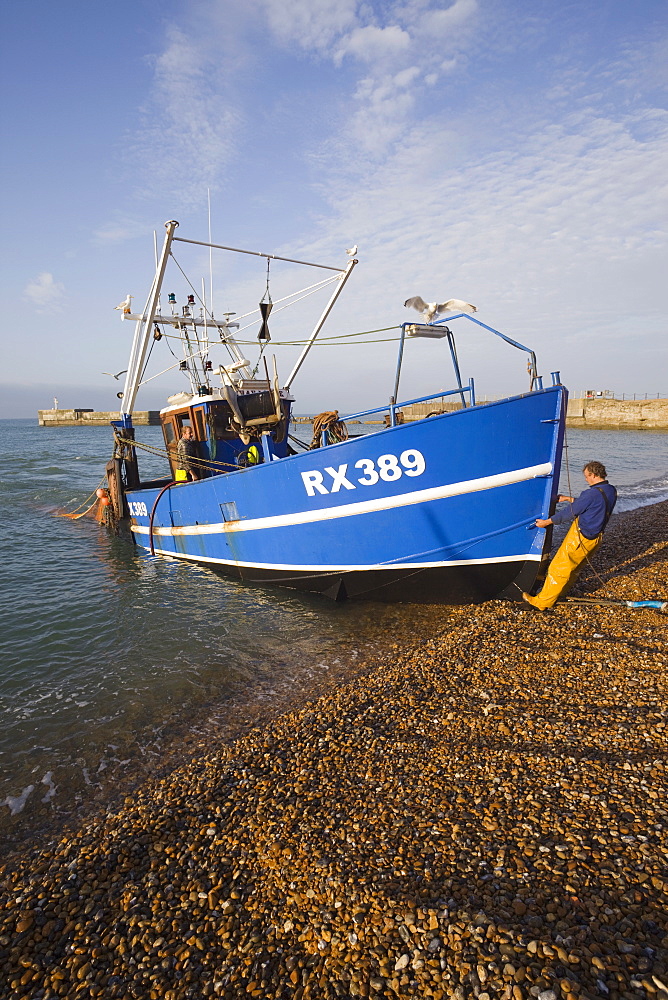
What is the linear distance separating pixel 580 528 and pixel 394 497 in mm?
2549

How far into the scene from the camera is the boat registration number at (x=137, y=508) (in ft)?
42.9

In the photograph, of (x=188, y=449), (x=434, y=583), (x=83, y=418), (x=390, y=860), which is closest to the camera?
(x=390, y=860)

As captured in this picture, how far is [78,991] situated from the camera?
2.63 m

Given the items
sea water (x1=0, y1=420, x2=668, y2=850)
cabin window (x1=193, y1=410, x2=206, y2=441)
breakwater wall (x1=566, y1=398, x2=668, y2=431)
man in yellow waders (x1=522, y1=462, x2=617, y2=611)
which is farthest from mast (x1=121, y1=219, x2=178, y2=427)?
breakwater wall (x1=566, y1=398, x2=668, y2=431)

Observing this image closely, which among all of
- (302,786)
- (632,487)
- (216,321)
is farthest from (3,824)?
(632,487)

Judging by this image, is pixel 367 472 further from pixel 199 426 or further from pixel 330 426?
pixel 199 426

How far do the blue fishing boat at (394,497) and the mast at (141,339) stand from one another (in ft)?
0.15

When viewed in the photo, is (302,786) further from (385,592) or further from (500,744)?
(385,592)

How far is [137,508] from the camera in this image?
13.5m

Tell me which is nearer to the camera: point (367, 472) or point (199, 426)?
point (367, 472)

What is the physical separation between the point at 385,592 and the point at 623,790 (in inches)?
189

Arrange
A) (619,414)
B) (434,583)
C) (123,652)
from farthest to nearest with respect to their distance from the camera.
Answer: (619,414)
(434,583)
(123,652)

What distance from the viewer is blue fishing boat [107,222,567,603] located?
264 inches

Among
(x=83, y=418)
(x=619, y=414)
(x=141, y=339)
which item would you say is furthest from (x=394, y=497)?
(x=83, y=418)
